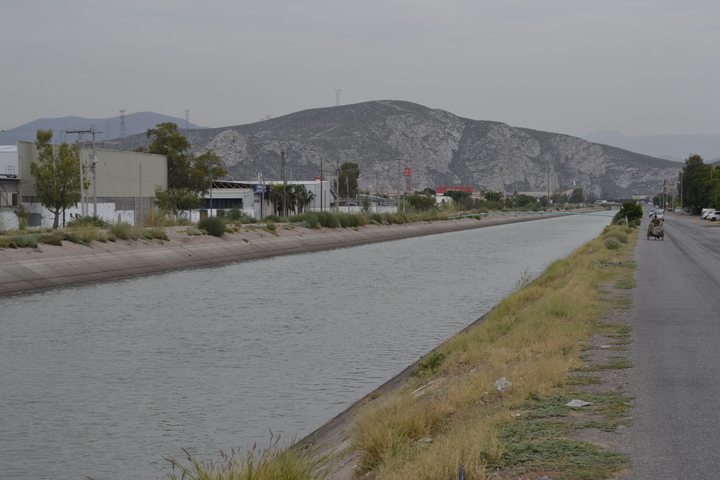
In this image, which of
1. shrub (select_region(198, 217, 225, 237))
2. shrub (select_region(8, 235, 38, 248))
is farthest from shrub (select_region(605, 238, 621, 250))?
shrub (select_region(8, 235, 38, 248))

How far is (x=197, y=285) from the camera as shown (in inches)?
1416

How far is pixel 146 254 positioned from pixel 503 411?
A: 37493mm

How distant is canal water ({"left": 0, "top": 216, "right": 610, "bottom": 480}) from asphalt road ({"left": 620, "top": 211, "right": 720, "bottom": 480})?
4.87 metres

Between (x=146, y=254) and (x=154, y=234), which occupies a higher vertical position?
(x=154, y=234)

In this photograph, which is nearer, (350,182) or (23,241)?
(23,241)

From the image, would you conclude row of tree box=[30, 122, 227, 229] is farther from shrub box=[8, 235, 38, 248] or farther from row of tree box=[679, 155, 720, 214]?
row of tree box=[679, 155, 720, 214]

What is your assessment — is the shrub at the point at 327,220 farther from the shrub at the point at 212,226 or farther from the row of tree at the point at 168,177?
the shrub at the point at 212,226

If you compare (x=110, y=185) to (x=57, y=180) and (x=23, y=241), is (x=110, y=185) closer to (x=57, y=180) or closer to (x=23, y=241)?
(x=57, y=180)

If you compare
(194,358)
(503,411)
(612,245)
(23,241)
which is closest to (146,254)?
(23,241)

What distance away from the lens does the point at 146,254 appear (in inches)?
1751

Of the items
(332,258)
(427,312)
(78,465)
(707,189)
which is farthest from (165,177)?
(707,189)

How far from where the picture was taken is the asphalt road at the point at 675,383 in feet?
23.7

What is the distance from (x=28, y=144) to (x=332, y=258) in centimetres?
3020

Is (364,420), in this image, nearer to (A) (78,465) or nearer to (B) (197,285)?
(A) (78,465)
